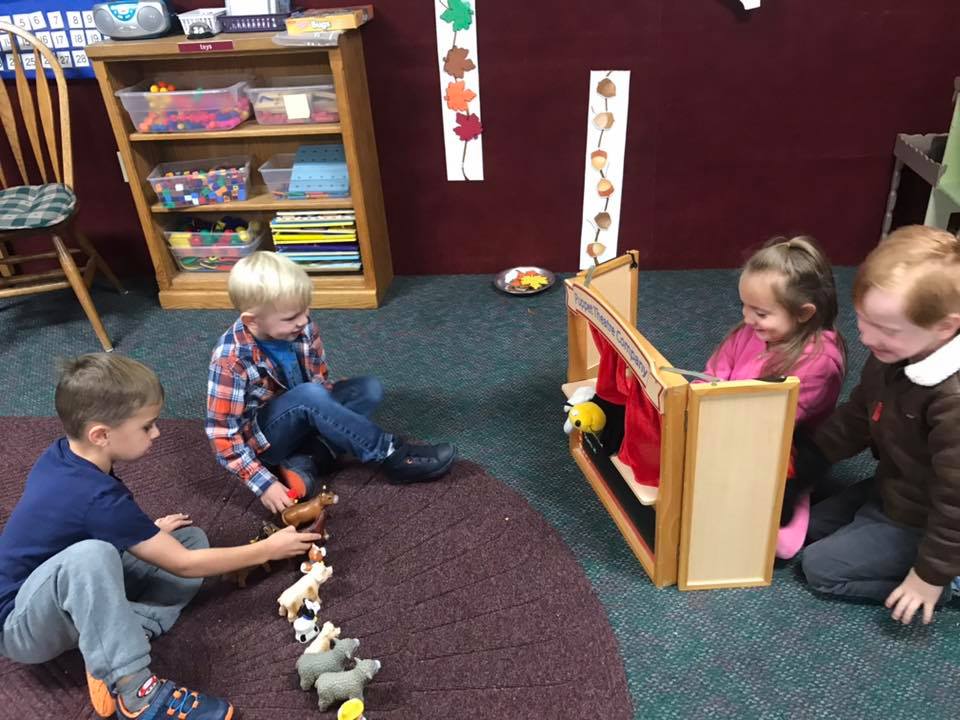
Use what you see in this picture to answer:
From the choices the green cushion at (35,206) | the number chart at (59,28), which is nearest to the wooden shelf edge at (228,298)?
the green cushion at (35,206)

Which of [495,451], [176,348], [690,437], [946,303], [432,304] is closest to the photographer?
[946,303]

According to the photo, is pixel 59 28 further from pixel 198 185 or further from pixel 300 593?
pixel 300 593

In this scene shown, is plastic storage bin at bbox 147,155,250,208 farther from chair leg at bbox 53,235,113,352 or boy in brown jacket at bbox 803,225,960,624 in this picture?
boy in brown jacket at bbox 803,225,960,624

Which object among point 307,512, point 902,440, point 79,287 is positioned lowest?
point 307,512

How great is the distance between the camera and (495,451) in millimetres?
1839

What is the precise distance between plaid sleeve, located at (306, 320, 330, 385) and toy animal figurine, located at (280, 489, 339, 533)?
29cm

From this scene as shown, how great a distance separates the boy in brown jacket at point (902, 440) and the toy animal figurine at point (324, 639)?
85 centimetres

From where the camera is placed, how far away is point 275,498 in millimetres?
1554

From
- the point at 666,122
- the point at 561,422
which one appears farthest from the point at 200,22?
the point at 561,422

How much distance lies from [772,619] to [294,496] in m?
0.95

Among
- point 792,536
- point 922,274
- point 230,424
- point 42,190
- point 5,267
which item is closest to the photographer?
point 922,274

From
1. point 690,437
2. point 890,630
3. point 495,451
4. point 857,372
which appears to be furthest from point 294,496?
point 857,372

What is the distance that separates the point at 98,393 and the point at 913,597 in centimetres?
135

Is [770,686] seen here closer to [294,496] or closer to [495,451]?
[495,451]
